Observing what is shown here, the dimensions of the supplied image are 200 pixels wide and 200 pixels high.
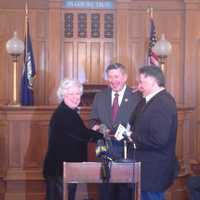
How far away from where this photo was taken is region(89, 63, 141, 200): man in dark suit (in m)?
4.22

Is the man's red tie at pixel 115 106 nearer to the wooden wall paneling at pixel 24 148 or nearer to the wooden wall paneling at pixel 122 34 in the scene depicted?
the wooden wall paneling at pixel 24 148

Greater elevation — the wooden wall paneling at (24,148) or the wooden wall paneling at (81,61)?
the wooden wall paneling at (81,61)

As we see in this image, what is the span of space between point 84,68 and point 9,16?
56.2 inches

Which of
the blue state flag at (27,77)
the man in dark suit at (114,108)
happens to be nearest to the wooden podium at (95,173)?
the man in dark suit at (114,108)

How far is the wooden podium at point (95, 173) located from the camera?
127 inches

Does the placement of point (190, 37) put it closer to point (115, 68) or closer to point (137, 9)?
point (137, 9)

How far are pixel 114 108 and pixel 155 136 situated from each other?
918mm

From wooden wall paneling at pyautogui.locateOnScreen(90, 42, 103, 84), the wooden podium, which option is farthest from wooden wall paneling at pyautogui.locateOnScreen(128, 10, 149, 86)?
the wooden podium

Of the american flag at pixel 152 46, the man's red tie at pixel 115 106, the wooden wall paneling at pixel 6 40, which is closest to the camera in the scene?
the man's red tie at pixel 115 106

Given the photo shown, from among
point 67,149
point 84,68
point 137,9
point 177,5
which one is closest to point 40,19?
point 84,68

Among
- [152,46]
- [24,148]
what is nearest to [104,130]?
[24,148]

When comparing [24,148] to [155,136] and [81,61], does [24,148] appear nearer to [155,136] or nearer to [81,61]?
[155,136]

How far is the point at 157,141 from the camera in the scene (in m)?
3.49

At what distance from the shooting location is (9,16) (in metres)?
7.85
